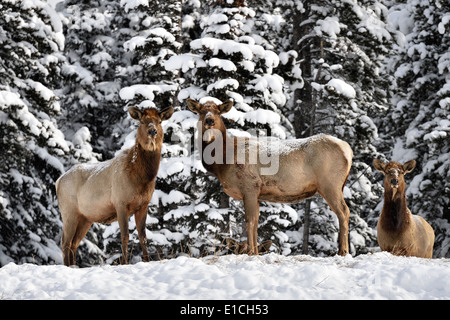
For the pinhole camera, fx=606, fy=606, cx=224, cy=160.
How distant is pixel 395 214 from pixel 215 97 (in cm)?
630

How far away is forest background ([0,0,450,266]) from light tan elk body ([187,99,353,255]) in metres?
4.84

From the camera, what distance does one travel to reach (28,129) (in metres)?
17.2

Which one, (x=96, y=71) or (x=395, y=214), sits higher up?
(x=96, y=71)

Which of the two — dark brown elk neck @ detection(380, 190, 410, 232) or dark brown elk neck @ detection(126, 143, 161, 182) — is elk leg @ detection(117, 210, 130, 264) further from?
dark brown elk neck @ detection(380, 190, 410, 232)

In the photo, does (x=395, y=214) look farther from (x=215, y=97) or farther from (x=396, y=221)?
(x=215, y=97)

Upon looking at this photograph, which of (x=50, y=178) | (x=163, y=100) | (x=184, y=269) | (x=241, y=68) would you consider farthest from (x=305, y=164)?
(x=50, y=178)

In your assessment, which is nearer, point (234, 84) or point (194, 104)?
point (194, 104)

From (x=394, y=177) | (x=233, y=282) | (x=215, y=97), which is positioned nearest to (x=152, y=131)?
(x=233, y=282)

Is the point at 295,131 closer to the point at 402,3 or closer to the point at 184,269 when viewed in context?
the point at 402,3

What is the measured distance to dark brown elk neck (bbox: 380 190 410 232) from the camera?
1058 cm

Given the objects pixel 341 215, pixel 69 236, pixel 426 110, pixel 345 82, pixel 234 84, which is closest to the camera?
pixel 341 215

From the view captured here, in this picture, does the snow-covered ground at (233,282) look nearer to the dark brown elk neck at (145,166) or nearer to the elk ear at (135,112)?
the dark brown elk neck at (145,166)

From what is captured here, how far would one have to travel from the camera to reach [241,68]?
52.0 ft
